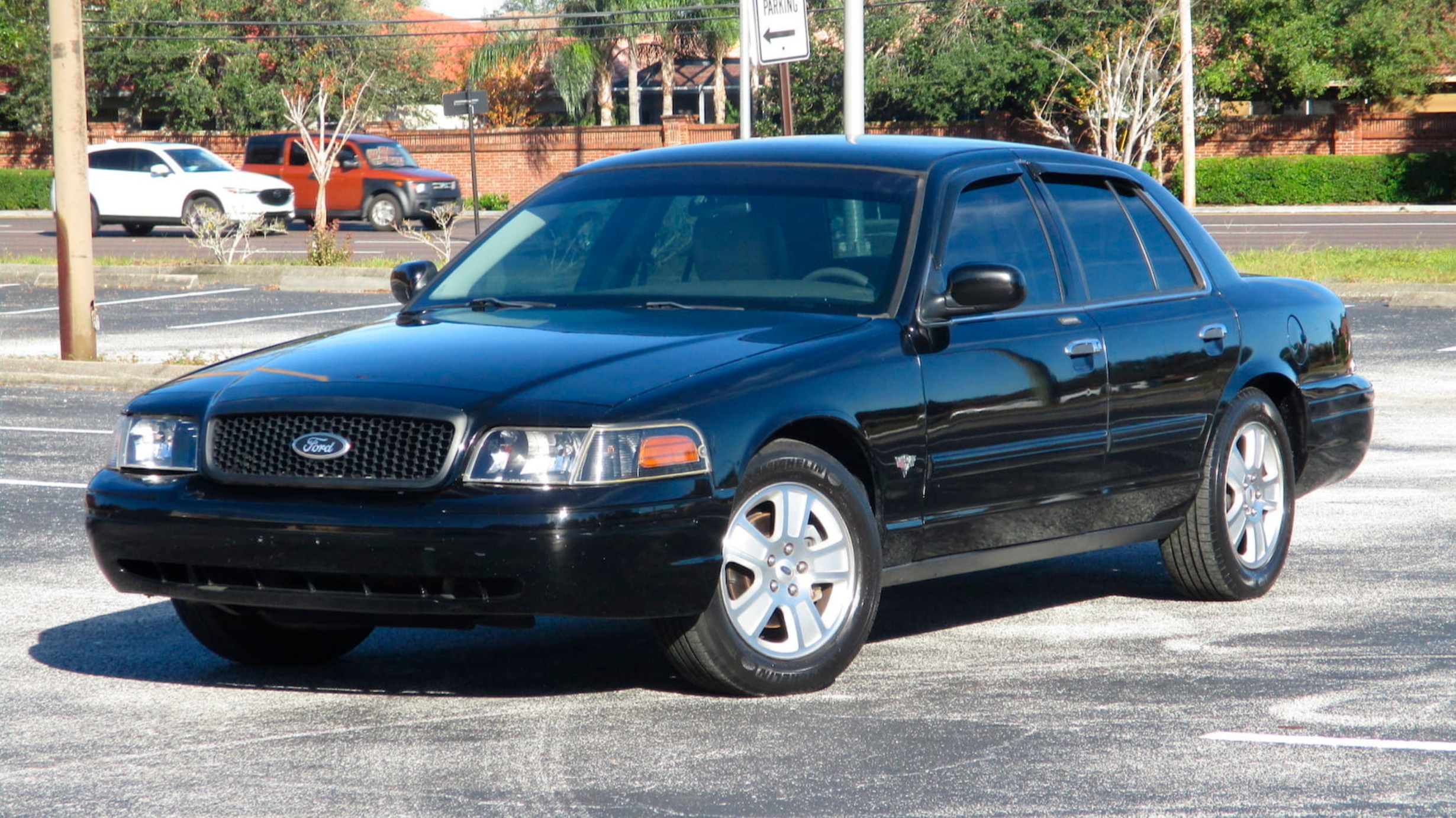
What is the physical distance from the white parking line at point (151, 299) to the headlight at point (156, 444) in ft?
51.3

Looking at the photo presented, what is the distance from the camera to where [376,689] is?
17.7 ft

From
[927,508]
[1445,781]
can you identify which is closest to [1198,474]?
[927,508]

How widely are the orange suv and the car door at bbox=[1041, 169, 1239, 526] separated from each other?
30931mm

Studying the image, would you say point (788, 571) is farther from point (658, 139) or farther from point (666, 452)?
point (658, 139)

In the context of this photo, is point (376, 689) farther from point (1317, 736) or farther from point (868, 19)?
point (868, 19)

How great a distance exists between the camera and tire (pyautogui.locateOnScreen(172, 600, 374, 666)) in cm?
556

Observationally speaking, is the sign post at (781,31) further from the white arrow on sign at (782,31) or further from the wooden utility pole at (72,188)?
the wooden utility pole at (72,188)

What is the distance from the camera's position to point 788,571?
17.0ft

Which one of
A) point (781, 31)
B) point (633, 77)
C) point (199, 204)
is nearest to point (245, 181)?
point (199, 204)

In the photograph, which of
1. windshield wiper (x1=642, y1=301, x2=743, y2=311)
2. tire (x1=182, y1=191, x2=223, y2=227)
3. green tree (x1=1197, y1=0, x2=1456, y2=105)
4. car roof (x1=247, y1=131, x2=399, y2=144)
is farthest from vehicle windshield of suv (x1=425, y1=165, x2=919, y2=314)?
green tree (x1=1197, y1=0, x2=1456, y2=105)

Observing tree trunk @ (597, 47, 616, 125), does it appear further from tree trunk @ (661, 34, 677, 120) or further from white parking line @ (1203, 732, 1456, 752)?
Result: white parking line @ (1203, 732, 1456, 752)

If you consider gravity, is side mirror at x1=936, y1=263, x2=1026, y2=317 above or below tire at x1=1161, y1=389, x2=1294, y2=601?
A: above

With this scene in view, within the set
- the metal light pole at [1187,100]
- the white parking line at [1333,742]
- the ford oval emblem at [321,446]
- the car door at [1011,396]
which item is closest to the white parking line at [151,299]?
the car door at [1011,396]

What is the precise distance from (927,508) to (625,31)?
53.3 metres
